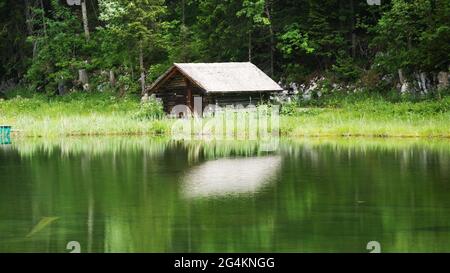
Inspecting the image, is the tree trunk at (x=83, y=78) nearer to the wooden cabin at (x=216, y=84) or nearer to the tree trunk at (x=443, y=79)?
the wooden cabin at (x=216, y=84)

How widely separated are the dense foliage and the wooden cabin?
14.2 ft

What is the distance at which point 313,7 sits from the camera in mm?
50531

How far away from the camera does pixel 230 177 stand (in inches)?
1013

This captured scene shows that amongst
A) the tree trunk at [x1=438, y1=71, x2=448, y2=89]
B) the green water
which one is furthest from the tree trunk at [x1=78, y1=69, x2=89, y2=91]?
the green water

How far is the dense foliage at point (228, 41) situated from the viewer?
4544 centimetres

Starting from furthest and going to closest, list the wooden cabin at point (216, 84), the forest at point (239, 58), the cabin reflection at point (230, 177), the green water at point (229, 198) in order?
the wooden cabin at point (216, 84) → the forest at point (239, 58) → the cabin reflection at point (230, 177) → the green water at point (229, 198)

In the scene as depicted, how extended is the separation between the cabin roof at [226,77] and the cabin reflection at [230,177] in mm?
14017

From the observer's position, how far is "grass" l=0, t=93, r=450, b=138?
37469 millimetres

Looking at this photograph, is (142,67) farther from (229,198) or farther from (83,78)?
(229,198)

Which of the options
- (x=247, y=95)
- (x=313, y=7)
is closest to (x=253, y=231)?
(x=247, y=95)

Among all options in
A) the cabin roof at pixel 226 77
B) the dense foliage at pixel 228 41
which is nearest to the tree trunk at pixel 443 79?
the dense foliage at pixel 228 41

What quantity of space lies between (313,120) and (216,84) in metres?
6.21

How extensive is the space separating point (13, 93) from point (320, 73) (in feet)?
68.0
